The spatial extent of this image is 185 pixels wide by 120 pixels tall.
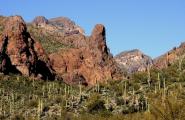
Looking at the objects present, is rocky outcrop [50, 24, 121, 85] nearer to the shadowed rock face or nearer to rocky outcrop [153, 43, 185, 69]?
the shadowed rock face

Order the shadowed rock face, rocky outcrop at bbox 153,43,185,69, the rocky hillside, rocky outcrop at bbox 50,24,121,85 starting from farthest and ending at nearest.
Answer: rocky outcrop at bbox 50,24,121,85 < the rocky hillside < the shadowed rock face < rocky outcrop at bbox 153,43,185,69

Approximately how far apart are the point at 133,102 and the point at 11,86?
117 ft

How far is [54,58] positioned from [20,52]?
1776 cm

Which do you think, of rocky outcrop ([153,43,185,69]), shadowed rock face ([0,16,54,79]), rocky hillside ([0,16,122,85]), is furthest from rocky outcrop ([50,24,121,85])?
rocky outcrop ([153,43,185,69])

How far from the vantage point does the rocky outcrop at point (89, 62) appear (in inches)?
5226

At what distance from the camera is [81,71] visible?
444 ft

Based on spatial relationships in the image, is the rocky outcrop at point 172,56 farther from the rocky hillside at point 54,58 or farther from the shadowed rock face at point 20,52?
the shadowed rock face at point 20,52

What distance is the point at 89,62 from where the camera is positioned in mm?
134500

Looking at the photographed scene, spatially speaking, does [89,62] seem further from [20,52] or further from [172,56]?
[20,52]

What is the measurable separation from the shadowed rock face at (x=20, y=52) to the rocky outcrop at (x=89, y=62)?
9.38 metres

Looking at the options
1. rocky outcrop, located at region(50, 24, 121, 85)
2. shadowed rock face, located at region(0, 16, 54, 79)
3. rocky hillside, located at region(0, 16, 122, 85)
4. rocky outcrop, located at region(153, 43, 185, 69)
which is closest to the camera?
rocky outcrop, located at region(153, 43, 185, 69)

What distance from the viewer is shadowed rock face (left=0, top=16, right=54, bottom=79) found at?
117 m

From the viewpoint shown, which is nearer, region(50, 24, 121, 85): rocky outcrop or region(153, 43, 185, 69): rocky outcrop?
region(153, 43, 185, 69): rocky outcrop

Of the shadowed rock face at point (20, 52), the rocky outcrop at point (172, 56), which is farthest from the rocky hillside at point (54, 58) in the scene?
the rocky outcrop at point (172, 56)
